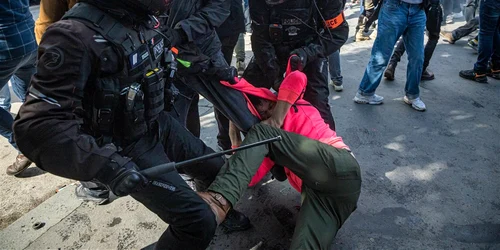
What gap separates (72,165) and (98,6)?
2.39 feet

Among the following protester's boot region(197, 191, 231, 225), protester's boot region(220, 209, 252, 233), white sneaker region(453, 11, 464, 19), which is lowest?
white sneaker region(453, 11, 464, 19)

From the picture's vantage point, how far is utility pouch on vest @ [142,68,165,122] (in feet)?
5.88

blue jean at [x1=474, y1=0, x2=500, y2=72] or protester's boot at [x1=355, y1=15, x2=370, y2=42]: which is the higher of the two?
blue jean at [x1=474, y1=0, x2=500, y2=72]

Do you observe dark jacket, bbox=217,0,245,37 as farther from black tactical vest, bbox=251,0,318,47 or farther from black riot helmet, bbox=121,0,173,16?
black riot helmet, bbox=121,0,173,16

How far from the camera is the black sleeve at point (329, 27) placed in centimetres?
299

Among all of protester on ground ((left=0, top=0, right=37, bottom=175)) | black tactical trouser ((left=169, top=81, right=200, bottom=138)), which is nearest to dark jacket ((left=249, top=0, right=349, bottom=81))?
black tactical trouser ((left=169, top=81, right=200, bottom=138))

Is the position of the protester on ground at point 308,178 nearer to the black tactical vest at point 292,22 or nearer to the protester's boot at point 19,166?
the black tactical vest at point 292,22

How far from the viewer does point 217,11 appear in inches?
113

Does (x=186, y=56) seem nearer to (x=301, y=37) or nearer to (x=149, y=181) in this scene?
(x=301, y=37)

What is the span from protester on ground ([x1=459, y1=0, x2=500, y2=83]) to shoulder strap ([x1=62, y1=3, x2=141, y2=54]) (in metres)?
4.71

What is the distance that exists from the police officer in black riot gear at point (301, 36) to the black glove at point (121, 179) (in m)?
1.79

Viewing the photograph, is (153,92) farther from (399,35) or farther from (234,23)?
(399,35)

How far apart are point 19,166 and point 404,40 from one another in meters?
4.11

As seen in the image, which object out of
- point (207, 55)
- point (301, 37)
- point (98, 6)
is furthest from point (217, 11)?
point (98, 6)
